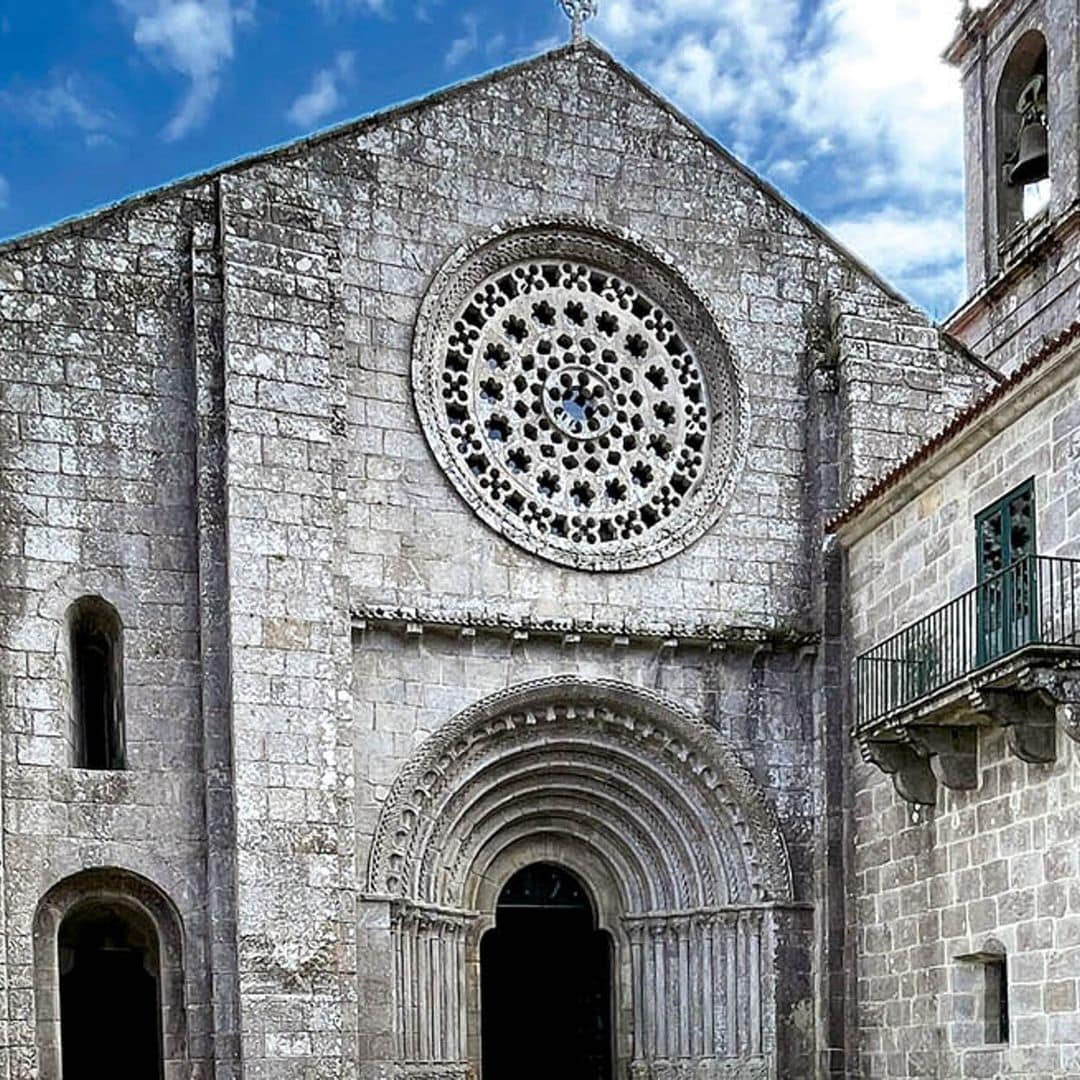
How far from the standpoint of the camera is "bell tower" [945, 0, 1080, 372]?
17.9 metres

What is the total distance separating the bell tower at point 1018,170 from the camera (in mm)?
17922

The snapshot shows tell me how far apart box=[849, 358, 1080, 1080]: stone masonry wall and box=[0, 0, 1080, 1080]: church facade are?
0.07m

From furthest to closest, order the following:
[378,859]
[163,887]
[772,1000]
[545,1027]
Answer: [545,1027] < [772,1000] < [378,859] < [163,887]

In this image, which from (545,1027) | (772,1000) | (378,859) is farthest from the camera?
(545,1027)

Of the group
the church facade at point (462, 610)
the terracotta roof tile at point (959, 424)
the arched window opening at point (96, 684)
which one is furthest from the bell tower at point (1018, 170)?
the arched window opening at point (96, 684)

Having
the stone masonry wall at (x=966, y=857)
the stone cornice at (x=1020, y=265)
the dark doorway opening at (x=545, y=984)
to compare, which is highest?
the stone cornice at (x=1020, y=265)

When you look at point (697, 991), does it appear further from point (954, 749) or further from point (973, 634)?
point (973, 634)

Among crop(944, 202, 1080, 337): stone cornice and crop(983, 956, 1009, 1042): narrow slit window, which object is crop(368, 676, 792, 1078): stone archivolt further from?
crop(944, 202, 1080, 337): stone cornice

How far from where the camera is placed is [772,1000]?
48.1ft

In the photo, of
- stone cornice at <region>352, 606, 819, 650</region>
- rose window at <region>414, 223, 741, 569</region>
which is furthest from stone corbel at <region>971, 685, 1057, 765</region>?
rose window at <region>414, 223, 741, 569</region>

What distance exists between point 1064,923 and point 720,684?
4.15 meters

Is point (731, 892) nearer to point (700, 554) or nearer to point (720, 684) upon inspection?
point (720, 684)

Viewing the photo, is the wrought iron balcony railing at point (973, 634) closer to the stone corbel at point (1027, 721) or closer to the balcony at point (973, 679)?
the balcony at point (973, 679)

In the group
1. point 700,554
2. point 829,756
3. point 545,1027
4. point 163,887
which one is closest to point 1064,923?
point 829,756
